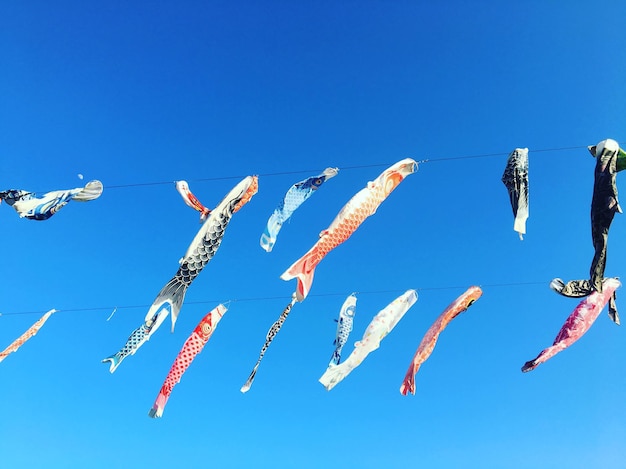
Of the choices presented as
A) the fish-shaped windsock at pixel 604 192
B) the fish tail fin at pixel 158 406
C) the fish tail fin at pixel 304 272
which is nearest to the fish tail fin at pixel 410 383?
the fish tail fin at pixel 304 272

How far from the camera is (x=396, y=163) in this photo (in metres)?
8.61

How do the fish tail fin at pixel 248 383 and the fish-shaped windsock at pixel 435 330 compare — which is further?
the fish tail fin at pixel 248 383

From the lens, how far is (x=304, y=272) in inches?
316

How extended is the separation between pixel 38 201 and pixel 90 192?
0.74 meters

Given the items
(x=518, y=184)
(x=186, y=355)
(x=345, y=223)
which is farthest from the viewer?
(x=186, y=355)

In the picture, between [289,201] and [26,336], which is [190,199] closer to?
[289,201]

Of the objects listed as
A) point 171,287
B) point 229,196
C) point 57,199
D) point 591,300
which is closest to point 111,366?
point 171,287

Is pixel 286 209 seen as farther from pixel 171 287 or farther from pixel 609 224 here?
pixel 609 224

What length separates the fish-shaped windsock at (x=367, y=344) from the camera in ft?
30.3

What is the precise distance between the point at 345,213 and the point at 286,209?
3.38 feet

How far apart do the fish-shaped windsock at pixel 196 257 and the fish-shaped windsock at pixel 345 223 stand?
4.32ft

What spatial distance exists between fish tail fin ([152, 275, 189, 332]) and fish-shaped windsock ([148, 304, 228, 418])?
1481 millimetres

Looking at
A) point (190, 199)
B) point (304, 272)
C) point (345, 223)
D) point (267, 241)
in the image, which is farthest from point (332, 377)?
point (190, 199)

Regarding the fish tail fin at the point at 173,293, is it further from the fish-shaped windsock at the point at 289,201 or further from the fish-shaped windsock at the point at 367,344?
the fish-shaped windsock at the point at 367,344
